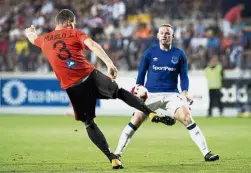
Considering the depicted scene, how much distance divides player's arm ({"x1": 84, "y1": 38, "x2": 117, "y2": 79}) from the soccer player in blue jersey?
A: 6.45 feet

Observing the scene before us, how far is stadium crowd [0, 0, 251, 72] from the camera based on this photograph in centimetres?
2750

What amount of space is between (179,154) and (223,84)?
1446cm

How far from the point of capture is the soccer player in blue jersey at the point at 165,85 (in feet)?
39.8

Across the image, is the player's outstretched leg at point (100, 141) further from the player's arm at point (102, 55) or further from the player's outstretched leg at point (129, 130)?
the player's arm at point (102, 55)

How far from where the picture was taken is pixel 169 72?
40.4ft

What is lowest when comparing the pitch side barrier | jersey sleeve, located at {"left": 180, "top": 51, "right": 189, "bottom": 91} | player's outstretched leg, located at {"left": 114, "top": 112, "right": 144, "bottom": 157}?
the pitch side barrier

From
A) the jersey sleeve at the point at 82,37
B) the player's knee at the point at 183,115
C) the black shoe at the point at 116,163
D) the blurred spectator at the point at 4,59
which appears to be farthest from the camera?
the blurred spectator at the point at 4,59

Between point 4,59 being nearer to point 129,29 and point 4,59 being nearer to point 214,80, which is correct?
point 129,29

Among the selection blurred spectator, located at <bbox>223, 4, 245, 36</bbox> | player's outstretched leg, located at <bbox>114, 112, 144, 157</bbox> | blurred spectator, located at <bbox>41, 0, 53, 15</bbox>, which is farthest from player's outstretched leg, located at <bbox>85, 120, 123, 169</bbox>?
blurred spectator, located at <bbox>41, 0, 53, 15</bbox>

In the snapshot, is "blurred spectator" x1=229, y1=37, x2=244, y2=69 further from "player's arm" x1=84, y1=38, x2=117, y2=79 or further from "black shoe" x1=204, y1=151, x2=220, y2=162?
"player's arm" x1=84, y1=38, x2=117, y2=79

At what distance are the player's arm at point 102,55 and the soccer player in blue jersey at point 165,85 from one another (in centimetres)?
197

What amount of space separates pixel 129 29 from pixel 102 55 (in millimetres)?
19234

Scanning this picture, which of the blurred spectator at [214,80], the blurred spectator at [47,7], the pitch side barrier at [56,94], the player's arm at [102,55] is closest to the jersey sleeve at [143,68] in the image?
the player's arm at [102,55]

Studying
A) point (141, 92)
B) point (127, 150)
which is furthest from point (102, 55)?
point (127, 150)
